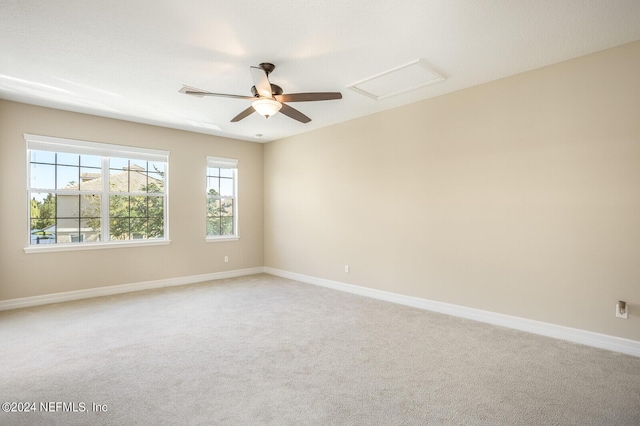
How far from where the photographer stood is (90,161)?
16.2ft

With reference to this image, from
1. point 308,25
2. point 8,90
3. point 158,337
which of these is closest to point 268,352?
point 158,337

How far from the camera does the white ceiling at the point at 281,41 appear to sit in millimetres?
2387

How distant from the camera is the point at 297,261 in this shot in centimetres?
611

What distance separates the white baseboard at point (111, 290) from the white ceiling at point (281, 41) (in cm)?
266

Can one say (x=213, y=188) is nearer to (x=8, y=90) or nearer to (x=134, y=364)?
(x=8, y=90)

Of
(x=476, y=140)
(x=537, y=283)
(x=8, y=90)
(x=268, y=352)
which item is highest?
(x=8, y=90)

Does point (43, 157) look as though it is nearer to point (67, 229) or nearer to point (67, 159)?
point (67, 159)

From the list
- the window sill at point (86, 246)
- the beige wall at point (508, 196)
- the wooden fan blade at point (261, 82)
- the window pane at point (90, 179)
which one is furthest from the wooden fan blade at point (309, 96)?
the window sill at point (86, 246)

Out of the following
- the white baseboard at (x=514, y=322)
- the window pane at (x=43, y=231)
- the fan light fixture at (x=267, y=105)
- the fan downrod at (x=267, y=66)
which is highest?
the fan downrod at (x=267, y=66)

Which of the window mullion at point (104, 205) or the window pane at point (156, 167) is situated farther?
the window pane at point (156, 167)

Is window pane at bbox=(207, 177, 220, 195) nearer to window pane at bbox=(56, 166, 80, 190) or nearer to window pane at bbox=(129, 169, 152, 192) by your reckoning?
window pane at bbox=(129, 169, 152, 192)

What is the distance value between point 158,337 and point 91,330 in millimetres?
833

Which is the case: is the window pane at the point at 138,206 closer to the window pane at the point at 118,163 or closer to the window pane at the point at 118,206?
the window pane at the point at 118,206

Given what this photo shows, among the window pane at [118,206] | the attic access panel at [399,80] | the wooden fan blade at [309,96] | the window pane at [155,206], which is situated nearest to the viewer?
the wooden fan blade at [309,96]
